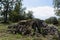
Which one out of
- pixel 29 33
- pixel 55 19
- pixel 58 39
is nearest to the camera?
pixel 58 39

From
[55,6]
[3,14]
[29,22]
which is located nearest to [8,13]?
[3,14]

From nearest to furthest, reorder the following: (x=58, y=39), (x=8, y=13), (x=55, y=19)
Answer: (x=58, y=39)
(x=55, y=19)
(x=8, y=13)

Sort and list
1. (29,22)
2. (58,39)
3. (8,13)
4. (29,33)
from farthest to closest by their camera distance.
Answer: (8,13) < (29,22) < (29,33) < (58,39)

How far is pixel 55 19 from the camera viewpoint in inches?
1511

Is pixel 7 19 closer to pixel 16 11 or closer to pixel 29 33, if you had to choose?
pixel 16 11

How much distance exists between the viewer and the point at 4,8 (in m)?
43.1

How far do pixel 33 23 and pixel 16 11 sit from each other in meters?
22.9

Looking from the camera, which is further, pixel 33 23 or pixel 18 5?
pixel 18 5

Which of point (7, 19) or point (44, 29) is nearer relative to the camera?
point (44, 29)

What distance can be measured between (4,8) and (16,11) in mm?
2947

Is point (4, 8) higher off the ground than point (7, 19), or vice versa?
point (4, 8)

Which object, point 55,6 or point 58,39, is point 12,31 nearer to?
point 58,39

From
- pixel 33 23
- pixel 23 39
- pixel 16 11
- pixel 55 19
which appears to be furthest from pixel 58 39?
pixel 16 11

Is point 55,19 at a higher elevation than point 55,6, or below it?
below
